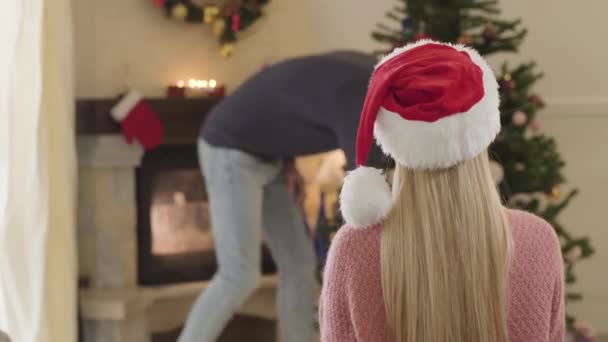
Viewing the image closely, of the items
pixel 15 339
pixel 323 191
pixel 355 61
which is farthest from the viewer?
pixel 323 191

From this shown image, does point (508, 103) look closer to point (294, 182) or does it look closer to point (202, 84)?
point (294, 182)

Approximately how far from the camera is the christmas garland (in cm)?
260

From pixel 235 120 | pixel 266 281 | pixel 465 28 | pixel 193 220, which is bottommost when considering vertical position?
pixel 266 281

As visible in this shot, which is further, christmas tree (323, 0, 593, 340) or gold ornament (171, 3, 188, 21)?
gold ornament (171, 3, 188, 21)

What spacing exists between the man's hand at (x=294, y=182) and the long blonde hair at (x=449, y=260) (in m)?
1.06

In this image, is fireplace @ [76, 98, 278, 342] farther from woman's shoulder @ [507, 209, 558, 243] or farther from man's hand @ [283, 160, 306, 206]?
woman's shoulder @ [507, 209, 558, 243]

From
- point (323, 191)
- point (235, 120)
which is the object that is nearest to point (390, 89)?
point (235, 120)

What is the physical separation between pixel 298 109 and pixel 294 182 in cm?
57

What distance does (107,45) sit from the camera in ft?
8.60

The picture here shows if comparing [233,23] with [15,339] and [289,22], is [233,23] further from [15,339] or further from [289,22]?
[15,339]

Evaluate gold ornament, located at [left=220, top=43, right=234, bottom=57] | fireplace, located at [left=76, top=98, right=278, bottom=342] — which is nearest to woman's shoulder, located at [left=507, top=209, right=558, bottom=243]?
fireplace, located at [left=76, top=98, right=278, bottom=342]

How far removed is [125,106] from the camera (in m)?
2.52

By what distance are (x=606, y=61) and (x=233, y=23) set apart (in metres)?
1.54

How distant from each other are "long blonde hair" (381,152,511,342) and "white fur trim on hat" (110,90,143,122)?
1737mm
